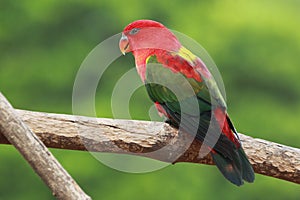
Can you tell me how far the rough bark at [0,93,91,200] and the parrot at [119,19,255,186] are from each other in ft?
1.74

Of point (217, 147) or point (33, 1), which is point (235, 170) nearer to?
point (217, 147)

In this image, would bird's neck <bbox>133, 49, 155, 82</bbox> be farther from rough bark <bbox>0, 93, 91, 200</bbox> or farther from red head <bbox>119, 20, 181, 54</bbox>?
rough bark <bbox>0, 93, 91, 200</bbox>

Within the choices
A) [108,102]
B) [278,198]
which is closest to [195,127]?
[108,102]

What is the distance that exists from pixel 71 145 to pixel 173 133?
258mm

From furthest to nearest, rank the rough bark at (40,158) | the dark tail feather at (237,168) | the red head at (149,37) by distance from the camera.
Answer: the red head at (149,37) → the dark tail feather at (237,168) → the rough bark at (40,158)

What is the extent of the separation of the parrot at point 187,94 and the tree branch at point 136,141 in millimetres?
59

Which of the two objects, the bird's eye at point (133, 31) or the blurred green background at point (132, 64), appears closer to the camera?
the bird's eye at point (133, 31)

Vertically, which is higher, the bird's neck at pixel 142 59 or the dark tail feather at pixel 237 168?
the bird's neck at pixel 142 59

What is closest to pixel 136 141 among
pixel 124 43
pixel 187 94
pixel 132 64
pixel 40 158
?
pixel 187 94

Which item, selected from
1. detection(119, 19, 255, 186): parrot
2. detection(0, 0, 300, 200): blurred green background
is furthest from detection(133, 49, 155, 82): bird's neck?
detection(0, 0, 300, 200): blurred green background

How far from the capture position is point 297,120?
5066 millimetres

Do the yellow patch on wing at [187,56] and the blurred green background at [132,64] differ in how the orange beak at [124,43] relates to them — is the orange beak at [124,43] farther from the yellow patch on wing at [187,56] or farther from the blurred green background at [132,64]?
the blurred green background at [132,64]

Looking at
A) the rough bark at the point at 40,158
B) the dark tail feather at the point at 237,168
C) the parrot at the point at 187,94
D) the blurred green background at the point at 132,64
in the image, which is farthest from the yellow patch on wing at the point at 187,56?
the blurred green background at the point at 132,64

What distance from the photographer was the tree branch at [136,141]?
2053 mm
